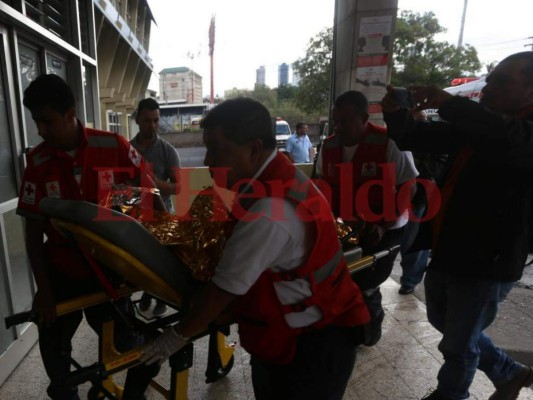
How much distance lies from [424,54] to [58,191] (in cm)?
2369

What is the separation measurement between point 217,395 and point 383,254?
4.17ft

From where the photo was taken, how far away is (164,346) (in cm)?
106

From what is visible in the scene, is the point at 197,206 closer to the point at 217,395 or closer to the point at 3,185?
the point at 217,395

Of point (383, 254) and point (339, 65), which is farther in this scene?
point (339, 65)

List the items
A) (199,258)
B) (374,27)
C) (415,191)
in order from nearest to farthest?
(199,258) → (415,191) → (374,27)

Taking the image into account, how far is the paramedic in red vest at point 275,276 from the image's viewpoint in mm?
905

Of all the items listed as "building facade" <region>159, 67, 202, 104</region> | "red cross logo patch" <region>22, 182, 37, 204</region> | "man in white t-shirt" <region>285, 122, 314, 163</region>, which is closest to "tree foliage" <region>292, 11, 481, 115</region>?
"man in white t-shirt" <region>285, 122, 314, 163</region>

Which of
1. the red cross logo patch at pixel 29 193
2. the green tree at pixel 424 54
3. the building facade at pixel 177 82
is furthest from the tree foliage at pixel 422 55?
the building facade at pixel 177 82

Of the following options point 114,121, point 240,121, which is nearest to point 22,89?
point 240,121

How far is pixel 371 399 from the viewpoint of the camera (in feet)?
6.82

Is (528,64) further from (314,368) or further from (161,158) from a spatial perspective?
(161,158)

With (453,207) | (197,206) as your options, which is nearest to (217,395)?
(197,206)

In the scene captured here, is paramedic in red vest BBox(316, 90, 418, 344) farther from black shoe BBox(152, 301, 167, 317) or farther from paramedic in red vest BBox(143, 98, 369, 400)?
black shoe BBox(152, 301, 167, 317)

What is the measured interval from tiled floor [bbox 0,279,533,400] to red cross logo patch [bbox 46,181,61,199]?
1.27 meters
